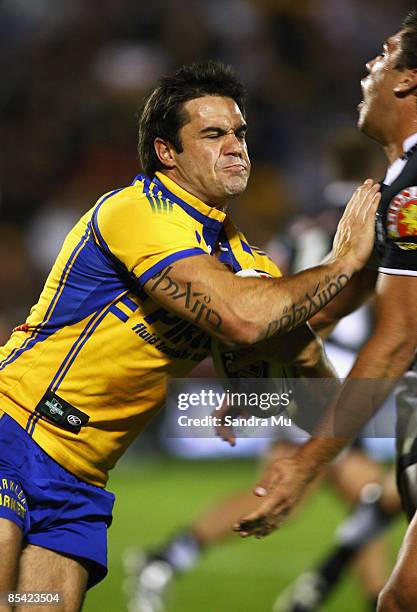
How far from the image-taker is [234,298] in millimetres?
3283

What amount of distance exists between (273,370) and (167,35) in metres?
8.34

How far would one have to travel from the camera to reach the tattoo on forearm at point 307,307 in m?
3.33

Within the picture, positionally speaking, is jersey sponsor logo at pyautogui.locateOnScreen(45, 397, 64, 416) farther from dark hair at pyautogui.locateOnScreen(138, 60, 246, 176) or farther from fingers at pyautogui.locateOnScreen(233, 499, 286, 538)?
dark hair at pyautogui.locateOnScreen(138, 60, 246, 176)

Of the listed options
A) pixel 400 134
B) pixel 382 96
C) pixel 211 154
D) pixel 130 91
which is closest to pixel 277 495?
pixel 211 154

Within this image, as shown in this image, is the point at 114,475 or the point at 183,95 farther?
the point at 114,475

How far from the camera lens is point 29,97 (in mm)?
11227

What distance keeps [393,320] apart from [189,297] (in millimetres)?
665

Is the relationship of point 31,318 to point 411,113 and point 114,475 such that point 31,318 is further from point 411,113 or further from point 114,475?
point 114,475

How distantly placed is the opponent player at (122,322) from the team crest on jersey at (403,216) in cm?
7

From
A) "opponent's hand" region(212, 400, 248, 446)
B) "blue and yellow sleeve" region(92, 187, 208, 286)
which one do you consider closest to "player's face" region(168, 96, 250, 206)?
"blue and yellow sleeve" region(92, 187, 208, 286)

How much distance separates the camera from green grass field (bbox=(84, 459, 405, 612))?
19.9 ft

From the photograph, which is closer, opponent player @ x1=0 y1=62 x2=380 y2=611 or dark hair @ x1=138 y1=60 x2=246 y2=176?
opponent player @ x1=0 y1=62 x2=380 y2=611

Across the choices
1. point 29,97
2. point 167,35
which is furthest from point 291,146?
point 29,97

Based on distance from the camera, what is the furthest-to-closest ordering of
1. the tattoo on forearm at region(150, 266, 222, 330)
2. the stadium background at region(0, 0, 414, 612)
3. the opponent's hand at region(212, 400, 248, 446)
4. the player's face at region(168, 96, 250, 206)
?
the stadium background at region(0, 0, 414, 612), the opponent's hand at region(212, 400, 248, 446), the player's face at region(168, 96, 250, 206), the tattoo on forearm at region(150, 266, 222, 330)
